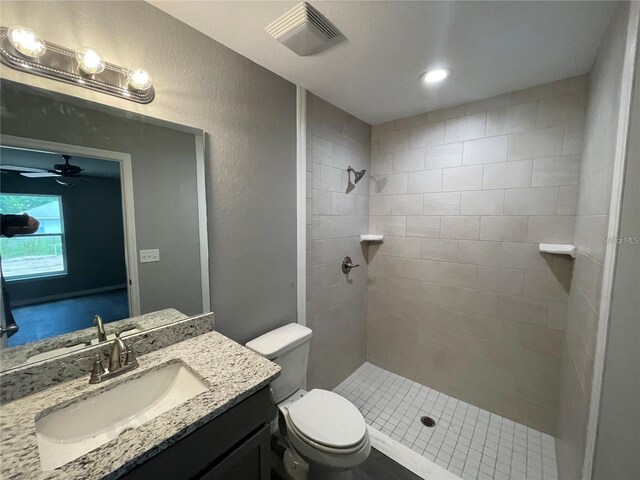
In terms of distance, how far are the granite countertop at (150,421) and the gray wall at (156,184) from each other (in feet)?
0.94

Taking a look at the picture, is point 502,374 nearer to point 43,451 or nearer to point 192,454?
point 192,454

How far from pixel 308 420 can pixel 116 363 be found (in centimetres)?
89

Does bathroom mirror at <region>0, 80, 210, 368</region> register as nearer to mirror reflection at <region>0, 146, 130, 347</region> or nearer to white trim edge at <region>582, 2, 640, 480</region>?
mirror reflection at <region>0, 146, 130, 347</region>

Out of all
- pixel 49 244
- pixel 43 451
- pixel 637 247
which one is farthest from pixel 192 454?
pixel 637 247

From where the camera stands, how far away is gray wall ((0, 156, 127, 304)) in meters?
0.89

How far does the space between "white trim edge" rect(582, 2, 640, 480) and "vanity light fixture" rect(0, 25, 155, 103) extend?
1.78 m

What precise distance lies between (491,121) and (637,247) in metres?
1.32

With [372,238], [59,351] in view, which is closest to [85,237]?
[59,351]

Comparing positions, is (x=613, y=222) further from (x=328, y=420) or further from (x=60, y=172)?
(x=60, y=172)

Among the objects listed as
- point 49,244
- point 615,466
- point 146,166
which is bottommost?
point 615,466

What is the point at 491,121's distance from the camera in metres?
1.83

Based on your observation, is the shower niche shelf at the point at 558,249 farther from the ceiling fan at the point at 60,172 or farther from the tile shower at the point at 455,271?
the ceiling fan at the point at 60,172

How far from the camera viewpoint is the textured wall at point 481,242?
1.66m

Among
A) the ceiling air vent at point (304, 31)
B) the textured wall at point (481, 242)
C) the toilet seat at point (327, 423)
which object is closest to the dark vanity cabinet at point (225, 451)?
the toilet seat at point (327, 423)
